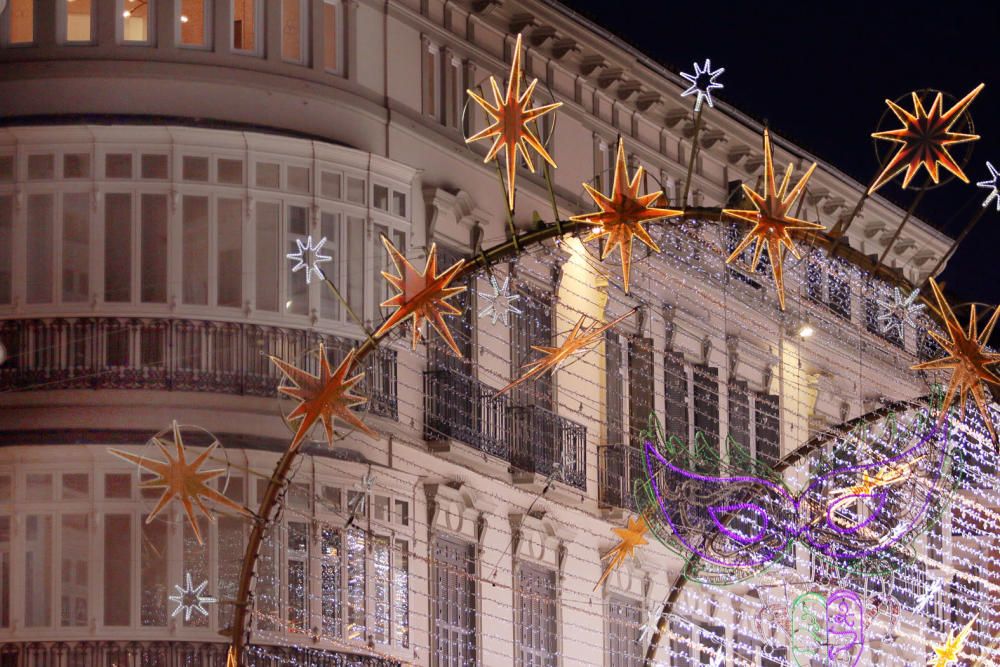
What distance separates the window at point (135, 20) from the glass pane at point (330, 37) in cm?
234

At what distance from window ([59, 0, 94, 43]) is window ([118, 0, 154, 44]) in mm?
361

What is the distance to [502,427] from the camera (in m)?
34.3

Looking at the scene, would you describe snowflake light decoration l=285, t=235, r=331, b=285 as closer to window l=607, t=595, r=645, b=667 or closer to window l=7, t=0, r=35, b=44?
window l=7, t=0, r=35, b=44

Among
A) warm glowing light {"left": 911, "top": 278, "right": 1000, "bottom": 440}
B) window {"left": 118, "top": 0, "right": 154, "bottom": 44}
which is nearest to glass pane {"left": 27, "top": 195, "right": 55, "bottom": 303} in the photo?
window {"left": 118, "top": 0, "right": 154, "bottom": 44}

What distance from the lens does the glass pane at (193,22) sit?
103 feet

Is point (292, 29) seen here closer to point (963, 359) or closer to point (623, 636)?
point (963, 359)

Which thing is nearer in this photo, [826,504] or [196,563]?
[196,563]

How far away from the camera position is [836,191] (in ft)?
150

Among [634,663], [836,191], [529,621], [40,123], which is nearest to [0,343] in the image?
[40,123]

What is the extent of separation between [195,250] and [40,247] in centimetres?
176

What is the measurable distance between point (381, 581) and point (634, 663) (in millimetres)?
8100

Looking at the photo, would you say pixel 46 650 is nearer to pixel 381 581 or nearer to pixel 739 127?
pixel 381 581

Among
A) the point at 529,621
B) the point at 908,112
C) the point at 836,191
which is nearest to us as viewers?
the point at 908,112

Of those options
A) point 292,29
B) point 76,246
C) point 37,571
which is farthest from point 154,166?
point 37,571
